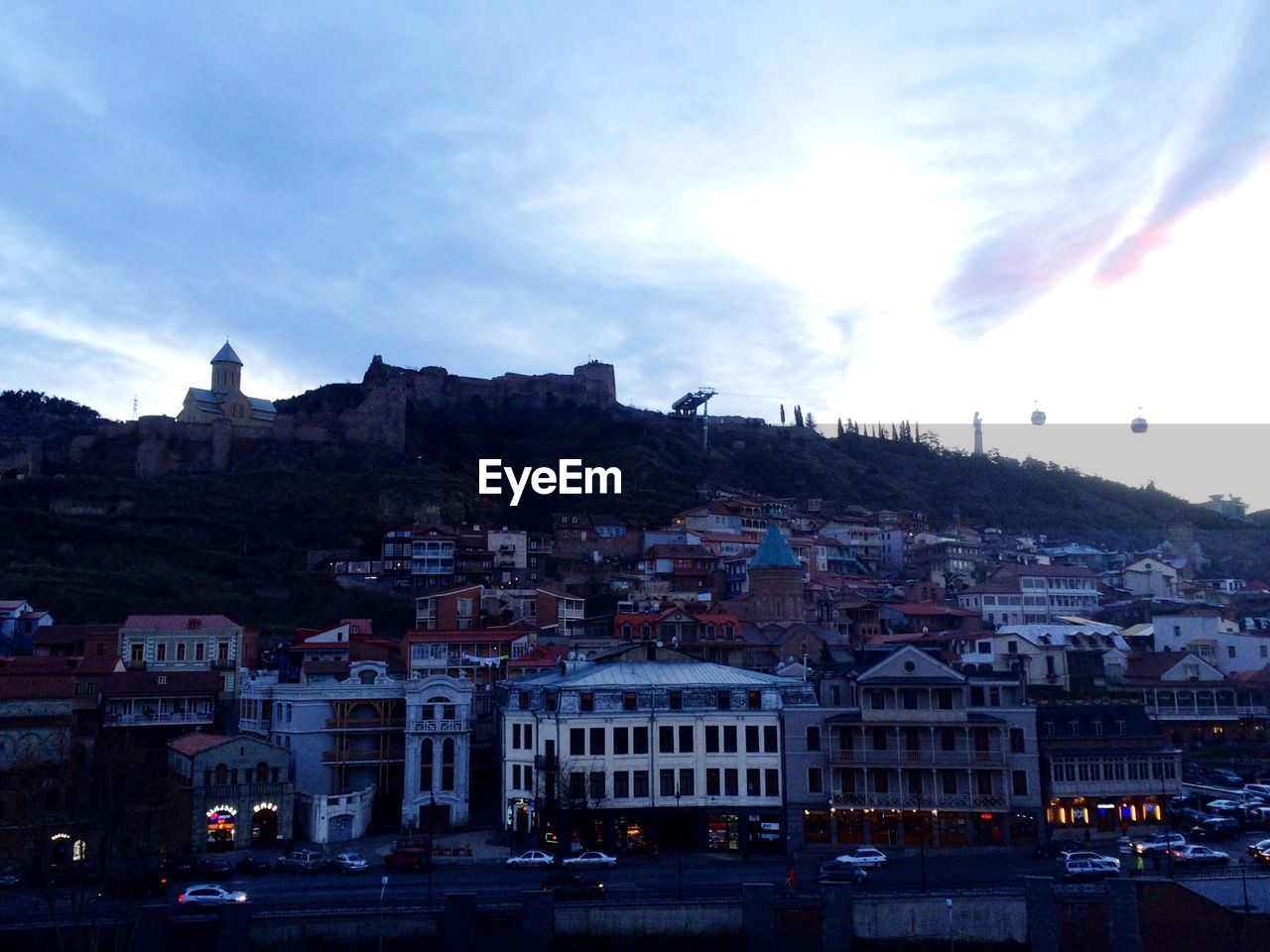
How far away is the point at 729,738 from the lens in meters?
38.9

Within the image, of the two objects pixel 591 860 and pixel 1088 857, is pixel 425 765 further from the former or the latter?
pixel 1088 857

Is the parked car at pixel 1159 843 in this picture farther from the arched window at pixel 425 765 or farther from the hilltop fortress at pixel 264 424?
the hilltop fortress at pixel 264 424

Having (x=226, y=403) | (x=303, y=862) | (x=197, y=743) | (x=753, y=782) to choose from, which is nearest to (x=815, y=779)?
(x=753, y=782)

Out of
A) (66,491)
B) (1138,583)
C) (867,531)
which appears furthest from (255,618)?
(1138,583)

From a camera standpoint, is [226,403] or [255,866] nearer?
[255,866]

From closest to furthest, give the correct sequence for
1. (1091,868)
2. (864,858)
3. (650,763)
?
(1091,868)
(864,858)
(650,763)

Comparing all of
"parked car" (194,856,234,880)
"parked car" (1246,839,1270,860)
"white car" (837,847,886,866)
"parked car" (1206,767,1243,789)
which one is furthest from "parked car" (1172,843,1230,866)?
"parked car" (194,856,234,880)

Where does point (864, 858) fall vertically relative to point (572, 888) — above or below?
above

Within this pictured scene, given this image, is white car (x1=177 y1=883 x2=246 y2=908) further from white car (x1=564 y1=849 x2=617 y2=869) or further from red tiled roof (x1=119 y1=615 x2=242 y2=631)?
red tiled roof (x1=119 y1=615 x2=242 y2=631)

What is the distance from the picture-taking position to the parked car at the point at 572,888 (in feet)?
96.5

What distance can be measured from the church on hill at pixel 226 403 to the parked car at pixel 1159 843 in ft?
259

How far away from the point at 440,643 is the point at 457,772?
1243cm

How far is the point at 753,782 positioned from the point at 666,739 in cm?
322

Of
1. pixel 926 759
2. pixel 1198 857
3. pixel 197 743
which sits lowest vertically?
pixel 1198 857
